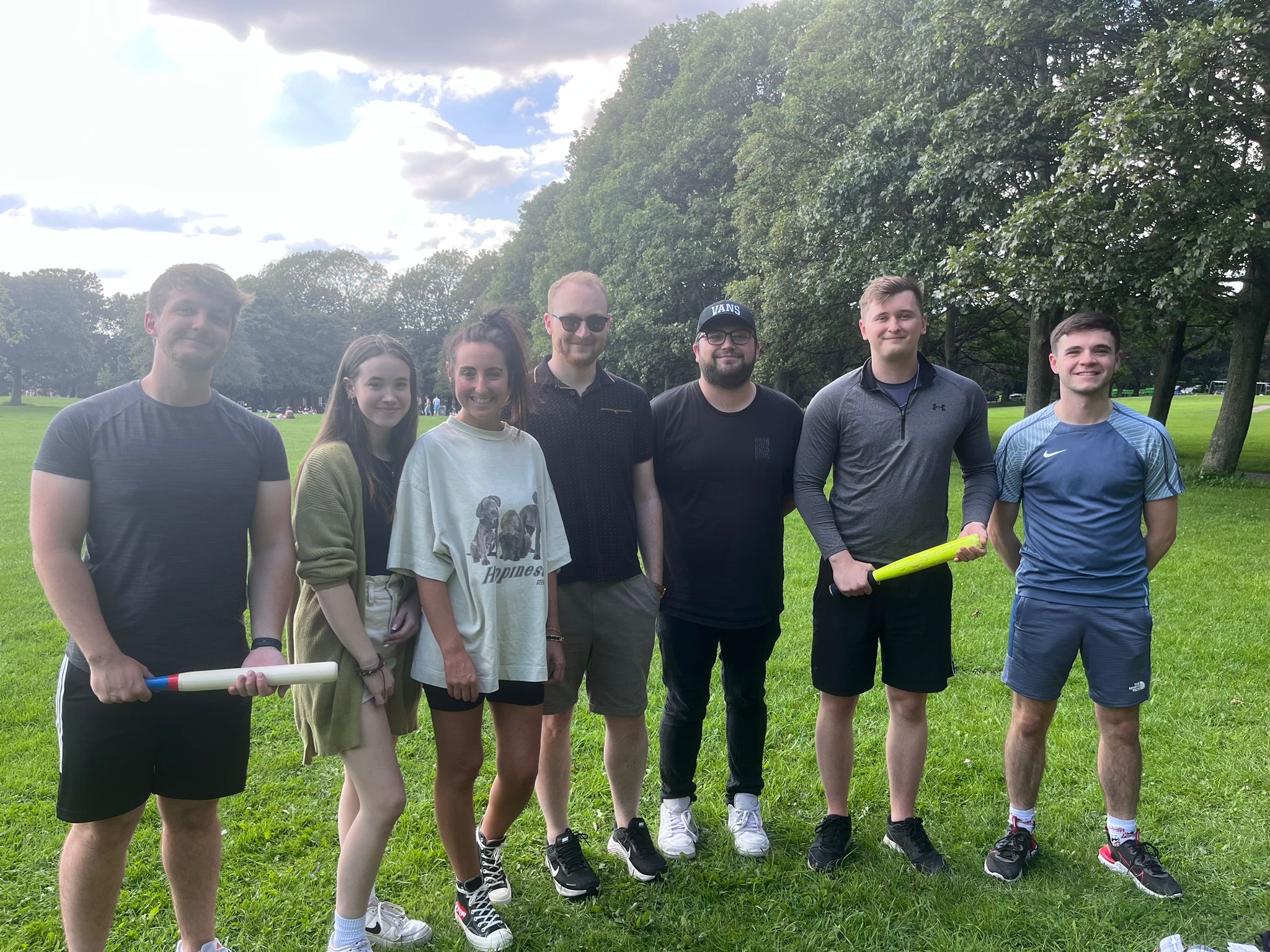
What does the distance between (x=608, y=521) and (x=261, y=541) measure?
4.71 ft

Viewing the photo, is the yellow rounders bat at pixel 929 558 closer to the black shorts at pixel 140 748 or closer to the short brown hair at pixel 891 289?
the short brown hair at pixel 891 289

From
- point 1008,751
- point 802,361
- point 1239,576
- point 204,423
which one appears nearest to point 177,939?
point 204,423

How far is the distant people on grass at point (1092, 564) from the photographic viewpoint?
3.45 metres

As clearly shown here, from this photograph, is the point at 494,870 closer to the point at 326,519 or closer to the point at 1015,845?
the point at 326,519

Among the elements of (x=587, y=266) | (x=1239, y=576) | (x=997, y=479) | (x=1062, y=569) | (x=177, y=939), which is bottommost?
(x=177, y=939)

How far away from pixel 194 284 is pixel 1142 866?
15.1 feet

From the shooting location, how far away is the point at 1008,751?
3.78 metres

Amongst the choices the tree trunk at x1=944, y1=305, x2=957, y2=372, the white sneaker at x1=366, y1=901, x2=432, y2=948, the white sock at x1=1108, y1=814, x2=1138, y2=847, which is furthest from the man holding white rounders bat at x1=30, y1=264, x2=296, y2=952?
the tree trunk at x1=944, y1=305, x2=957, y2=372

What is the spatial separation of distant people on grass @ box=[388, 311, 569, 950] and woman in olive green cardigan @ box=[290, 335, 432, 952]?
0.38 feet

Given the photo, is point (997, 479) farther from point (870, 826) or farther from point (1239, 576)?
point (1239, 576)

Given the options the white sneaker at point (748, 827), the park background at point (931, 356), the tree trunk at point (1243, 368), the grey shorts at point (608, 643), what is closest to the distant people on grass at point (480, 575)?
the grey shorts at point (608, 643)

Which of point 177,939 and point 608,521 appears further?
point 608,521

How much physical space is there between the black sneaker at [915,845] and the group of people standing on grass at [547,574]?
0.06 ft

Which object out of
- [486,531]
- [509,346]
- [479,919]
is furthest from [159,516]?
[479,919]
